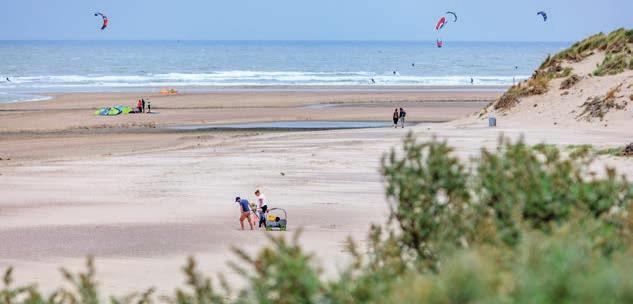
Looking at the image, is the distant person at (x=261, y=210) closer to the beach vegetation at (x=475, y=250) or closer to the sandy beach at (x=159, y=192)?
the sandy beach at (x=159, y=192)

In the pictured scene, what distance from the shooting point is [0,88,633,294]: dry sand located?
12875mm

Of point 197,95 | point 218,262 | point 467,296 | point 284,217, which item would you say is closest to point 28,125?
point 197,95

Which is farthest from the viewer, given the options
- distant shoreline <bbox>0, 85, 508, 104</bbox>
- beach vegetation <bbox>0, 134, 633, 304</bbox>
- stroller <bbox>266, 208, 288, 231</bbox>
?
distant shoreline <bbox>0, 85, 508, 104</bbox>

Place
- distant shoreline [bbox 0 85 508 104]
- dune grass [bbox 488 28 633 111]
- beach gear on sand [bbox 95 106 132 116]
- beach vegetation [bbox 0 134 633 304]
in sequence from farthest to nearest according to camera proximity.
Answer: distant shoreline [bbox 0 85 508 104] → beach gear on sand [bbox 95 106 132 116] → dune grass [bbox 488 28 633 111] → beach vegetation [bbox 0 134 633 304]

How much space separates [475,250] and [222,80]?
76.4 metres

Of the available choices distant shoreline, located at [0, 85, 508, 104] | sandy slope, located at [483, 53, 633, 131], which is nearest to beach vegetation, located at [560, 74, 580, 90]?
sandy slope, located at [483, 53, 633, 131]

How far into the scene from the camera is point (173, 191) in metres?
18.8

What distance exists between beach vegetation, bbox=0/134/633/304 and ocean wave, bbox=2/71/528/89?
64.5 m

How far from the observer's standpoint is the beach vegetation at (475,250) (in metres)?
3.21

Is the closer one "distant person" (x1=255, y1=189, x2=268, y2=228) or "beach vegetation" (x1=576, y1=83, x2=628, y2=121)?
"distant person" (x1=255, y1=189, x2=268, y2=228)

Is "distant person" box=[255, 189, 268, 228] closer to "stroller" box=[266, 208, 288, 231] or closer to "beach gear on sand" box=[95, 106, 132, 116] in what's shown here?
"stroller" box=[266, 208, 288, 231]

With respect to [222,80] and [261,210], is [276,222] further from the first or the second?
[222,80]

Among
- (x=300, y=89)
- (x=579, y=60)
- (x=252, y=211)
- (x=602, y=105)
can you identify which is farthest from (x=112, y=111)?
(x=252, y=211)

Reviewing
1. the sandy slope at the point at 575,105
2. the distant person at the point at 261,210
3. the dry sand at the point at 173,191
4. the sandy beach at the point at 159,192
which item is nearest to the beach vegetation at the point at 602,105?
the sandy slope at the point at 575,105
